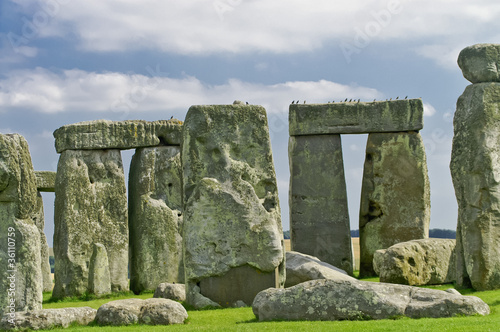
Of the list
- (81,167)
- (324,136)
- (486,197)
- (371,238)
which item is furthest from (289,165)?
(486,197)

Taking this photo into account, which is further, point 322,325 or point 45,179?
point 45,179

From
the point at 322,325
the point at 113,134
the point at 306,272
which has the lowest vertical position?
the point at 322,325

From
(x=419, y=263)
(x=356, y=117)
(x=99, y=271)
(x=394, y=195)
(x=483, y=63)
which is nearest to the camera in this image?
(x=483, y=63)

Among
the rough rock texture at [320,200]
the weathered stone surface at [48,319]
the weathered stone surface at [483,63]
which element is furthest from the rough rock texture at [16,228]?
the rough rock texture at [320,200]

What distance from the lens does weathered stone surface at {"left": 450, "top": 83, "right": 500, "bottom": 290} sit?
55.3ft

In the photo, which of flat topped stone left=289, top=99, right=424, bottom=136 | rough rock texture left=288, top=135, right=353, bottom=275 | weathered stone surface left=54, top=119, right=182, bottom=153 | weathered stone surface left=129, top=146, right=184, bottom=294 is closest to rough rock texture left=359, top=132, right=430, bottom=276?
flat topped stone left=289, top=99, right=424, bottom=136

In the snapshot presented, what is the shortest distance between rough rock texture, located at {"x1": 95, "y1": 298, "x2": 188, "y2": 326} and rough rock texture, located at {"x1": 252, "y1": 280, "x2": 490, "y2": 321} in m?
1.36

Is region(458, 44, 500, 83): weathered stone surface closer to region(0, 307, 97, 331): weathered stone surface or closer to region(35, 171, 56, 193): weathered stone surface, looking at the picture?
region(0, 307, 97, 331): weathered stone surface

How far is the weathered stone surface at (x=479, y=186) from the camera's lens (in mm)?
16844

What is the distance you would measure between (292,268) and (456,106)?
4.66 m

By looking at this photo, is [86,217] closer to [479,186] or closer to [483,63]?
[479,186]

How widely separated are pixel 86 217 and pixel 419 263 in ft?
25.8

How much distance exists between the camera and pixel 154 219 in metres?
21.5

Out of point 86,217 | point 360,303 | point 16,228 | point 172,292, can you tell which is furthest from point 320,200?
point 16,228
